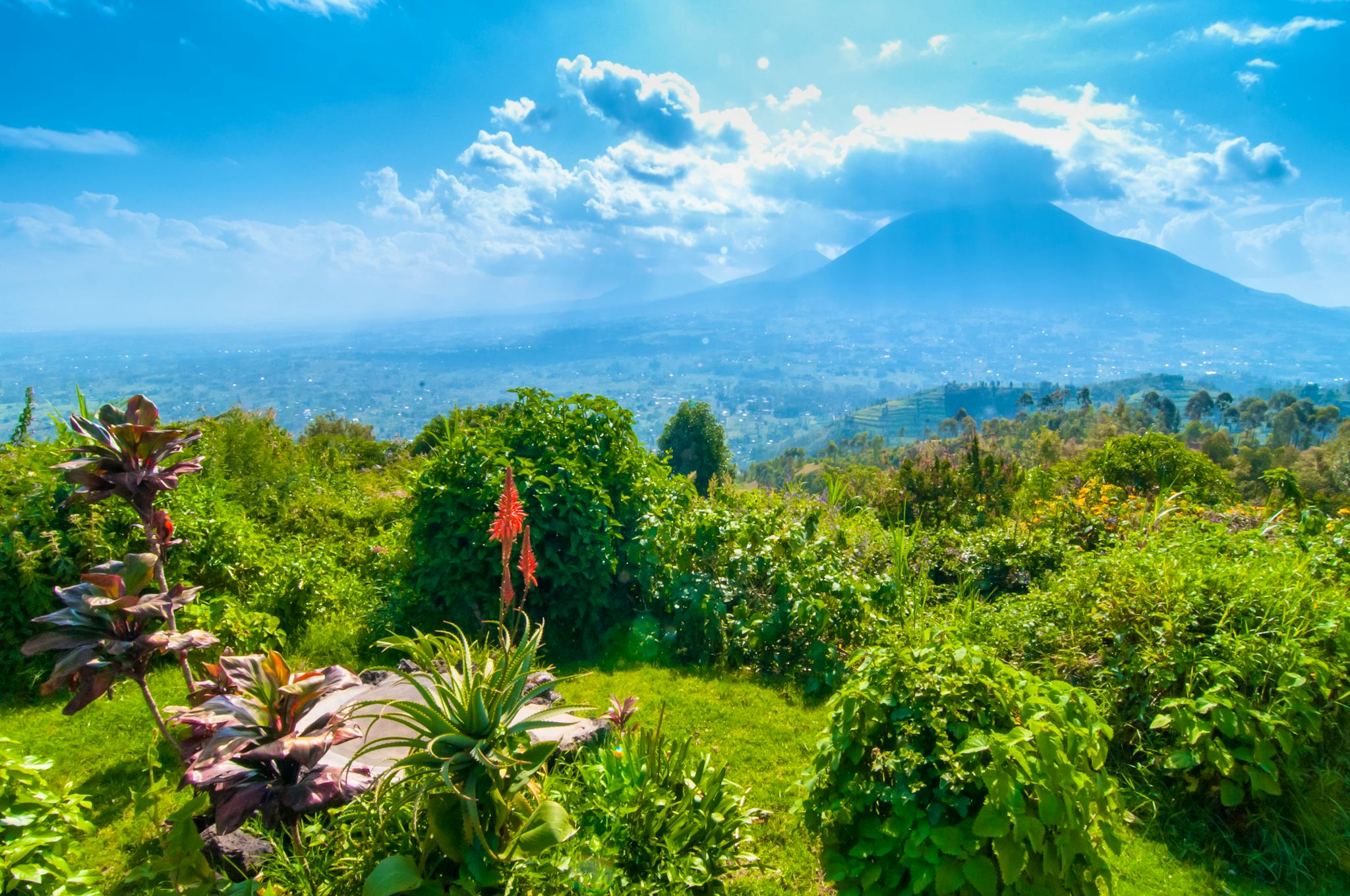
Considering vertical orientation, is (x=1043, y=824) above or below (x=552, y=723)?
below

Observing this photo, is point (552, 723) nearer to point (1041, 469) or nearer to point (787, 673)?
point (787, 673)

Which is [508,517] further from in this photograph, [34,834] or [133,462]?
[34,834]

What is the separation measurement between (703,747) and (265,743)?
92.1 inches

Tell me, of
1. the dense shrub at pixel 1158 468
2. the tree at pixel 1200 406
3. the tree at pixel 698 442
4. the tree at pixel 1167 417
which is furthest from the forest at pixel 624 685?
the tree at pixel 1200 406

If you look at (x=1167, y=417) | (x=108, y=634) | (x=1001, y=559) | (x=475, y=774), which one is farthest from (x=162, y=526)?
(x=1167, y=417)

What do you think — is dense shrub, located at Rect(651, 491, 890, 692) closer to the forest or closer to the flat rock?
the forest

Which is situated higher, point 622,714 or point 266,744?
point 266,744

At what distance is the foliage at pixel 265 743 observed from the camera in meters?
2.13

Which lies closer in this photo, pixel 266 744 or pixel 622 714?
pixel 266 744

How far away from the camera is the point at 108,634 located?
2357 mm

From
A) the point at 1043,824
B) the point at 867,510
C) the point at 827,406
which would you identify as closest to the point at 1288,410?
the point at 867,510

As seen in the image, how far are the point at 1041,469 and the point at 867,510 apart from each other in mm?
5365

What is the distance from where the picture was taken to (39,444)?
204 inches

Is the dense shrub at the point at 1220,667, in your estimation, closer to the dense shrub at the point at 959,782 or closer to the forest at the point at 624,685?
the forest at the point at 624,685
